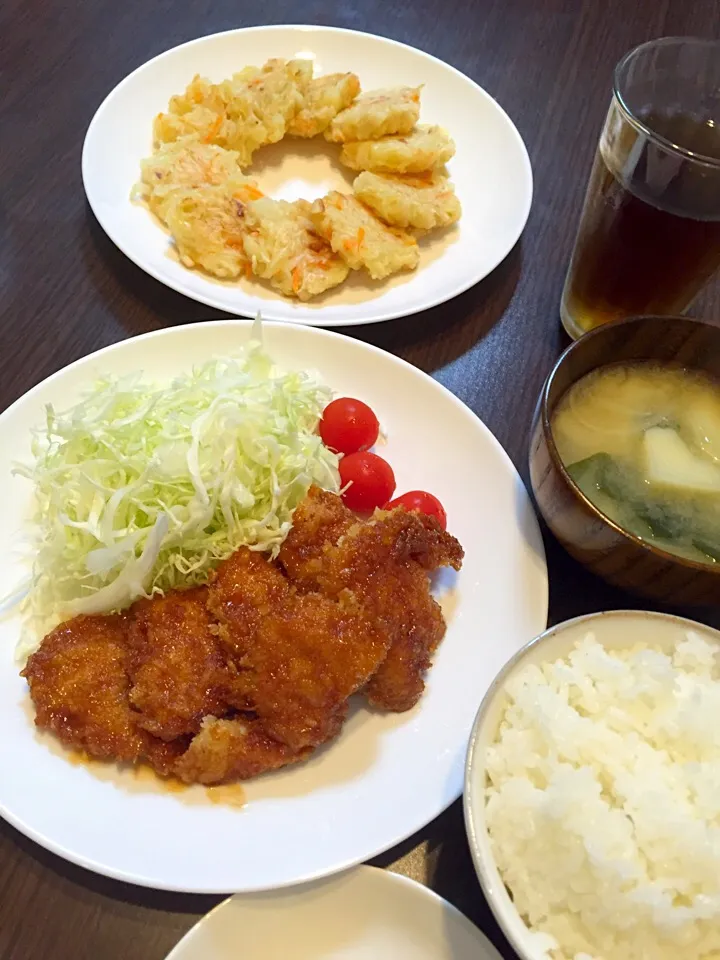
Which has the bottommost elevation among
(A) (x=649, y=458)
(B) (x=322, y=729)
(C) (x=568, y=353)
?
(B) (x=322, y=729)

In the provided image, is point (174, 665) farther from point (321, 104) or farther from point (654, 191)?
point (321, 104)

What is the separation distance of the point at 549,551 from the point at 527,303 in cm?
101

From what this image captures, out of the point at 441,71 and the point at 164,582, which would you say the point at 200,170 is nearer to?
the point at 441,71

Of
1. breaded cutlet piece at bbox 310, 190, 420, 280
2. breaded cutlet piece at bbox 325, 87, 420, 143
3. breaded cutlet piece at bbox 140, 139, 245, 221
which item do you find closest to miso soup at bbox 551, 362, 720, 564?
breaded cutlet piece at bbox 310, 190, 420, 280

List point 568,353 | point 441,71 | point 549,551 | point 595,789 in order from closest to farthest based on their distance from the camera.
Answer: point 595,789
point 568,353
point 549,551
point 441,71

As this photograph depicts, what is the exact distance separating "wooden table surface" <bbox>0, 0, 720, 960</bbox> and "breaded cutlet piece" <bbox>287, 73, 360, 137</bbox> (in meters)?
0.70

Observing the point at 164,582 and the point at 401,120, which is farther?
the point at 401,120

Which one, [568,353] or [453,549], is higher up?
[568,353]

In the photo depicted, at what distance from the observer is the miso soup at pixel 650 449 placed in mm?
1790

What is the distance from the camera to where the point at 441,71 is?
3.14 m

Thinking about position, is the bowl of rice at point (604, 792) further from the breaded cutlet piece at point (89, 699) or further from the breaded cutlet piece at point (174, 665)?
the breaded cutlet piece at point (89, 699)

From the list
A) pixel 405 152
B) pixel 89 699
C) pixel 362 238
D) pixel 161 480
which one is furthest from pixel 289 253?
pixel 89 699

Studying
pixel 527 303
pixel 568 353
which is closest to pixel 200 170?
pixel 527 303

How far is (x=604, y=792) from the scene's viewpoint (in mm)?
1443
